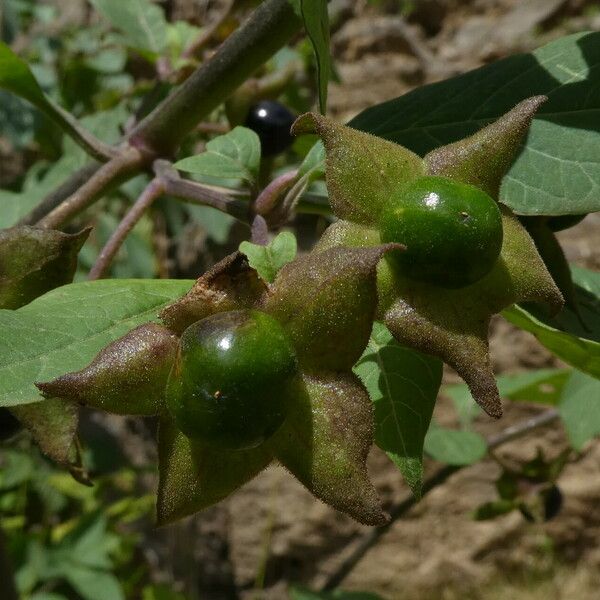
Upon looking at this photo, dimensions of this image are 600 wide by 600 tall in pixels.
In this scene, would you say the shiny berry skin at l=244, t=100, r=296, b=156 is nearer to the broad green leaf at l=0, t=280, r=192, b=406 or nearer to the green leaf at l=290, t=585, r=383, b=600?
the broad green leaf at l=0, t=280, r=192, b=406

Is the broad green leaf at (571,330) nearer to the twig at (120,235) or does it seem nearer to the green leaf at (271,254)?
the green leaf at (271,254)

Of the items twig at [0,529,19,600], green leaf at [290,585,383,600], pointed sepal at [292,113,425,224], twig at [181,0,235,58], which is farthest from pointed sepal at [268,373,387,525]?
green leaf at [290,585,383,600]

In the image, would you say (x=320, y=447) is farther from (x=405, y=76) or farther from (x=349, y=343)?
(x=405, y=76)

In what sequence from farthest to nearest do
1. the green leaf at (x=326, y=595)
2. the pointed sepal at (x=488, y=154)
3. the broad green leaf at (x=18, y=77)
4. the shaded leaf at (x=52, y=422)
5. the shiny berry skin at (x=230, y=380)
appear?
the green leaf at (x=326, y=595), the broad green leaf at (x=18, y=77), the shaded leaf at (x=52, y=422), the pointed sepal at (x=488, y=154), the shiny berry skin at (x=230, y=380)

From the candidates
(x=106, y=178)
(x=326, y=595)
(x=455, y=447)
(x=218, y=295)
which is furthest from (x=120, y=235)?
(x=326, y=595)

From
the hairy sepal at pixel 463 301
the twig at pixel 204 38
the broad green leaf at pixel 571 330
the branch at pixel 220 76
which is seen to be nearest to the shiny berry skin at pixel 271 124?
the twig at pixel 204 38

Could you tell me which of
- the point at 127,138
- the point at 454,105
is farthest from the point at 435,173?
the point at 127,138

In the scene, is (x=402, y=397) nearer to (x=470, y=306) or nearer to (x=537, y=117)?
(x=470, y=306)
